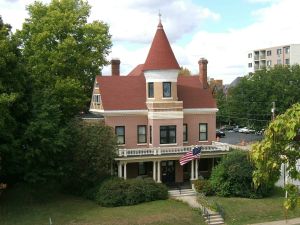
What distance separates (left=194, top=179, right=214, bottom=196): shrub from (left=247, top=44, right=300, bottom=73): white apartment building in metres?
70.8

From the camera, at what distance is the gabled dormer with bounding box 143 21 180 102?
40.1 m

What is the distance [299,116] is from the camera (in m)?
9.01

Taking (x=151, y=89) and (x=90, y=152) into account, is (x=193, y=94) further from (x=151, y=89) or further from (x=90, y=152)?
(x=90, y=152)

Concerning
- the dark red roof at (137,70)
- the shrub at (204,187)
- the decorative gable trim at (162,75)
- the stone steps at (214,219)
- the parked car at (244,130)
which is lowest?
the stone steps at (214,219)

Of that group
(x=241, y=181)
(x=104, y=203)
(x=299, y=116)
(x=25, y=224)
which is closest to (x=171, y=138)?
(x=241, y=181)

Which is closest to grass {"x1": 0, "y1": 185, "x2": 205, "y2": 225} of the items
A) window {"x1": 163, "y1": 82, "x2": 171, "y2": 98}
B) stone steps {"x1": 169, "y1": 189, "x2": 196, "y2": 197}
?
stone steps {"x1": 169, "y1": 189, "x2": 196, "y2": 197}

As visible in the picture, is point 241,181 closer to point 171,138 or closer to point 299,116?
point 171,138

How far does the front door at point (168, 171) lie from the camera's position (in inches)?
1613

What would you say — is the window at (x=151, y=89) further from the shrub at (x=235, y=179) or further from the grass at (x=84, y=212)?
the grass at (x=84, y=212)

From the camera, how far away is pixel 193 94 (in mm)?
43625

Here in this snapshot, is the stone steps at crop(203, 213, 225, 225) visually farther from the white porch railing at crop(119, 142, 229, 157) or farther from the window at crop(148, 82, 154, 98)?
the window at crop(148, 82, 154, 98)

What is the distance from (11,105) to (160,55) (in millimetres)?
14422

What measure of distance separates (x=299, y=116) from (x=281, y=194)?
30.4 meters

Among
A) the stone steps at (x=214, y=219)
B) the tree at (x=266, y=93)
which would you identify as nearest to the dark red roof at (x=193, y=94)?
the stone steps at (x=214, y=219)
